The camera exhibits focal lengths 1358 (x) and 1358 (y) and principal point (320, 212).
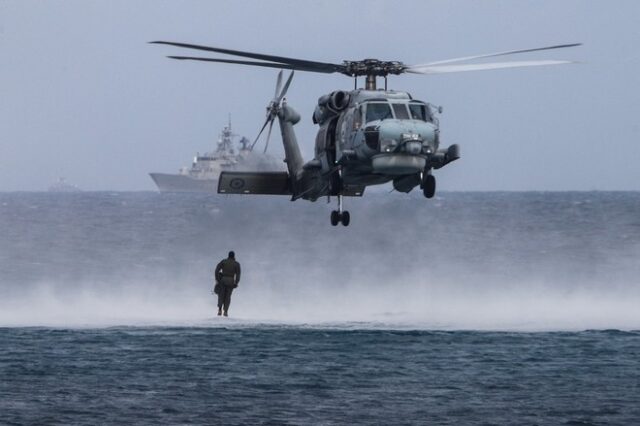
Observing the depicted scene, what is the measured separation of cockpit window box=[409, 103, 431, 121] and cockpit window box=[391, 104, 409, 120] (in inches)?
5.5

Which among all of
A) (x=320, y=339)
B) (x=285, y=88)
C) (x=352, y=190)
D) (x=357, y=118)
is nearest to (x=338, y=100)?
(x=357, y=118)

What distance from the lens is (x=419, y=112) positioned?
92.0 ft

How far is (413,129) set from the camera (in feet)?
89.3

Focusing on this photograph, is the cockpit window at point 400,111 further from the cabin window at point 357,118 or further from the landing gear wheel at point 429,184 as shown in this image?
the landing gear wheel at point 429,184

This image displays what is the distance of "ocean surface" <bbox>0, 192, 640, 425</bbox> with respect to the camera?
79.4ft

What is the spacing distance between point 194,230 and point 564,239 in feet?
94.3

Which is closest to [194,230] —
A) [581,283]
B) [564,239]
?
[564,239]

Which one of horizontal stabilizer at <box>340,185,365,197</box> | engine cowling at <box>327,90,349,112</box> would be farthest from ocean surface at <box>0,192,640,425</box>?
engine cowling at <box>327,90,349,112</box>

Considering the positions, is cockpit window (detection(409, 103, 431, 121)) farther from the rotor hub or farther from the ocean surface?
the ocean surface

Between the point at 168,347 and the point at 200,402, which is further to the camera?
the point at 168,347

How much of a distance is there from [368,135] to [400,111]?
1.07 m

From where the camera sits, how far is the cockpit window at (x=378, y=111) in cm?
2791

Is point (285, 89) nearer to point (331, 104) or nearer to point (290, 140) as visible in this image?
point (290, 140)

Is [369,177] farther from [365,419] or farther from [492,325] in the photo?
[492,325]
